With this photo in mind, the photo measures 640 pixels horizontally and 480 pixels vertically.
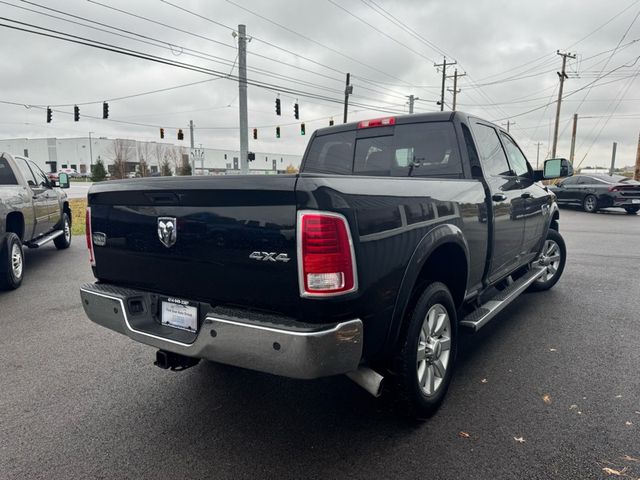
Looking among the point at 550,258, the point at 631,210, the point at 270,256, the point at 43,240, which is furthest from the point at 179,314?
the point at 631,210

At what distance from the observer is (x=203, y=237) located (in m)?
2.47

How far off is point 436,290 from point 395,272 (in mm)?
556

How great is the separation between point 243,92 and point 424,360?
19220 mm

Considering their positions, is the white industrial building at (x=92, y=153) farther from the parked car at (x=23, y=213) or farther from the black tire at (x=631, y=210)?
the parked car at (x=23, y=213)

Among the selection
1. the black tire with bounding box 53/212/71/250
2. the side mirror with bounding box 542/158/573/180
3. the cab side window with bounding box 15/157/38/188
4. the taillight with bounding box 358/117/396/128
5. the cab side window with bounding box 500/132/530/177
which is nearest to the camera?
the taillight with bounding box 358/117/396/128

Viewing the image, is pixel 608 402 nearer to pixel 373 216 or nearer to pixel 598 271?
pixel 373 216

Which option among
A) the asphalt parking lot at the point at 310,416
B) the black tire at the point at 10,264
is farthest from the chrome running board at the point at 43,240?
the asphalt parking lot at the point at 310,416

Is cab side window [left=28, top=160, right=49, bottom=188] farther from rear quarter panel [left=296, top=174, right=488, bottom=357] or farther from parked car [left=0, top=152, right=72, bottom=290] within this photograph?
rear quarter panel [left=296, top=174, right=488, bottom=357]

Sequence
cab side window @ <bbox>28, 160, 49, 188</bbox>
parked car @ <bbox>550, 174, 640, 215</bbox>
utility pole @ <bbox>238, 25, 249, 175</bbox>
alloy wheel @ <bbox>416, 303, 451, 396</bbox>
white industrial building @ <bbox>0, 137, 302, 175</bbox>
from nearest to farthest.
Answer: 1. alloy wheel @ <bbox>416, 303, 451, 396</bbox>
2. cab side window @ <bbox>28, 160, 49, 188</bbox>
3. parked car @ <bbox>550, 174, 640, 215</bbox>
4. utility pole @ <bbox>238, 25, 249, 175</bbox>
5. white industrial building @ <bbox>0, 137, 302, 175</bbox>

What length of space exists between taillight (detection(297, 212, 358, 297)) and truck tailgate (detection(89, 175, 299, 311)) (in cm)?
6

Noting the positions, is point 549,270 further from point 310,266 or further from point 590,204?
point 590,204

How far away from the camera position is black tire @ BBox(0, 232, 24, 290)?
6062 mm

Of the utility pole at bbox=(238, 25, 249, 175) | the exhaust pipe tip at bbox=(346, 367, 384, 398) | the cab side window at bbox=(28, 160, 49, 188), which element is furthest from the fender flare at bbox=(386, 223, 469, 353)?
the utility pole at bbox=(238, 25, 249, 175)

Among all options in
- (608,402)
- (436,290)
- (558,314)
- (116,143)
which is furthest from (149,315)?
(116,143)
